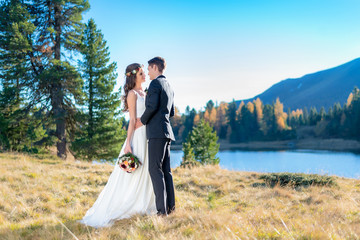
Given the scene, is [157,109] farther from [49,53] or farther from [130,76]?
[49,53]

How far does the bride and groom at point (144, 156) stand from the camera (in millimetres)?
3596

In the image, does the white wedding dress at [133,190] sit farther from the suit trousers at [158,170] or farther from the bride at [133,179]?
the suit trousers at [158,170]

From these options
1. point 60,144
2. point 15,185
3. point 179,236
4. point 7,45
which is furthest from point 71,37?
point 179,236

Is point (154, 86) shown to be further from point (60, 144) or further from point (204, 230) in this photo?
point (60, 144)

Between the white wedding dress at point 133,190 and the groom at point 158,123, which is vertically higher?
the groom at point 158,123

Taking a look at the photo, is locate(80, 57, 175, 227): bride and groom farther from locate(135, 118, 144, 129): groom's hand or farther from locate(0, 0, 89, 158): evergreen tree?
locate(0, 0, 89, 158): evergreen tree

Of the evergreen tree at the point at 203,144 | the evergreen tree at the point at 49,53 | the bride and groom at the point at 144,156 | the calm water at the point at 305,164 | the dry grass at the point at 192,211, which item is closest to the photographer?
the dry grass at the point at 192,211

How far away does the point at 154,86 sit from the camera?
351 cm

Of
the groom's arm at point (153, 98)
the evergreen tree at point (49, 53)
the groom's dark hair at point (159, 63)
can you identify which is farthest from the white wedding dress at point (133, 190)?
the evergreen tree at point (49, 53)

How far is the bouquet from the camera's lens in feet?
12.4

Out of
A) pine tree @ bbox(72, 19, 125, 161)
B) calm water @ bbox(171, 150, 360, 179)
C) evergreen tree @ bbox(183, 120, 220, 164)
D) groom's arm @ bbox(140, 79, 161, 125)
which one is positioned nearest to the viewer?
groom's arm @ bbox(140, 79, 161, 125)

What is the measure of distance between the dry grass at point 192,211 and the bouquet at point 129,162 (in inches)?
28.0

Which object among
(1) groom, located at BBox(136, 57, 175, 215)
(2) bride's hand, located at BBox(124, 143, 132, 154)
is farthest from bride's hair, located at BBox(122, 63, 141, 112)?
(2) bride's hand, located at BBox(124, 143, 132, 154)

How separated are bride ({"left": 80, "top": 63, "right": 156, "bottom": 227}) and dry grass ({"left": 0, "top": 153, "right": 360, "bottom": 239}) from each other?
28 centimetres
